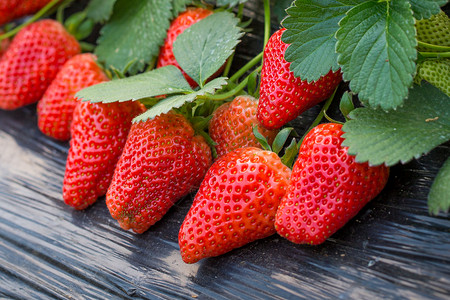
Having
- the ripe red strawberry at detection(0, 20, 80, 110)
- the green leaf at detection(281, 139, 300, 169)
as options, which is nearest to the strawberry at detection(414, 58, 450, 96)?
the green leaf at detection(281, 139, 300, 169)

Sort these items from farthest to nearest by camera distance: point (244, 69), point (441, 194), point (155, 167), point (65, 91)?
point (65, 91) < point (244, 69) < point (155, 167) < point (441, 194)

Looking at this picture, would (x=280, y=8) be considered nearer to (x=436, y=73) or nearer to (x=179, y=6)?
Answer: (x=179, y=6)

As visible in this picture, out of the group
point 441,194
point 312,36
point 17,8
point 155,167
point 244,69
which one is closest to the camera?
point 441,194

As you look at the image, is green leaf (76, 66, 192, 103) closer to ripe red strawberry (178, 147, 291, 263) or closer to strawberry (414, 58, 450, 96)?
ripe red strawberry (178, 147, 291, 263)

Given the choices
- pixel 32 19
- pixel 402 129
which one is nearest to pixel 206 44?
pixel 402 129

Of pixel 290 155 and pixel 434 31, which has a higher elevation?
pixel 434 31

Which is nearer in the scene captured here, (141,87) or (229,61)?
(141,87)
